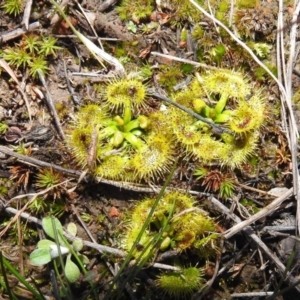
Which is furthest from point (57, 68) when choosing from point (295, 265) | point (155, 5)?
point (295, 265)

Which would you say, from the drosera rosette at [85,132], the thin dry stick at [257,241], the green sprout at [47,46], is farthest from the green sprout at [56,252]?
the green sprout at [47,46]

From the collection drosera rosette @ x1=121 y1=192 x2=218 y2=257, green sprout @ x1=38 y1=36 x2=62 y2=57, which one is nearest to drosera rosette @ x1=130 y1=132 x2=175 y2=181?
drosera rosette @ x1=121 y1=192 x2=218 y2=257

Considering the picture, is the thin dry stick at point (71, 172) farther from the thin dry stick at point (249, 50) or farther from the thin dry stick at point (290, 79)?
the thin dry stick at point (249, 50)

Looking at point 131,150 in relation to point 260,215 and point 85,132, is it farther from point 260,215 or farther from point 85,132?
point 260,215

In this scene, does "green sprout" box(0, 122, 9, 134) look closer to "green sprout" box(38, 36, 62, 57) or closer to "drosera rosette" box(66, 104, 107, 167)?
"drosera rosette" box(66, 104, 107, 167)

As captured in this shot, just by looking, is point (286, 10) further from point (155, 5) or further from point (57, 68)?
point (57, 68)

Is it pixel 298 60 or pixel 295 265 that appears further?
pixel 298 60
